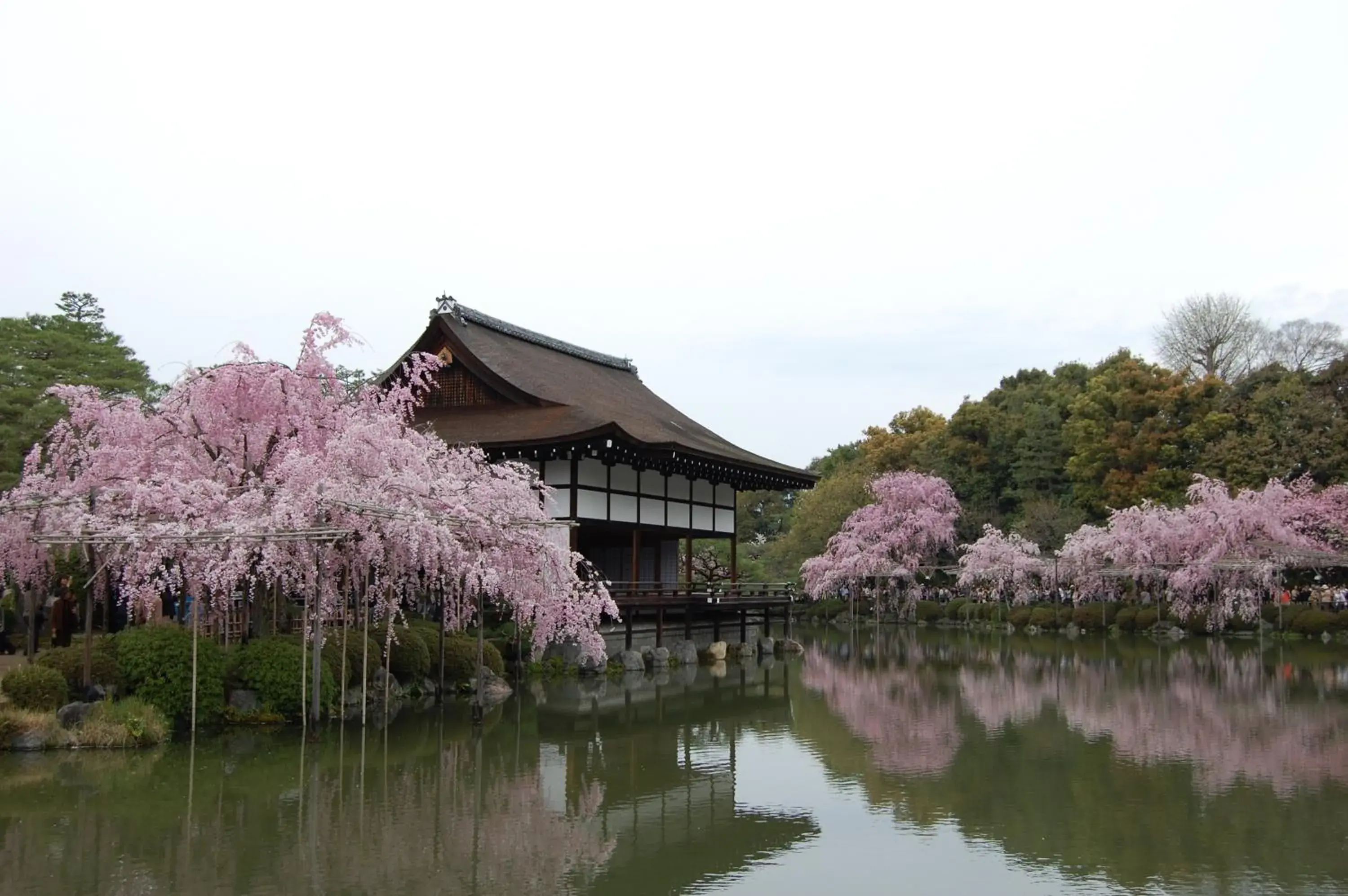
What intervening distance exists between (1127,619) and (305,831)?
35018 millimetres

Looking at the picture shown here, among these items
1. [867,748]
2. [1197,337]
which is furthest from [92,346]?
[1197,337]

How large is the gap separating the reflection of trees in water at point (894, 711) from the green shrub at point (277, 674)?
7862 mm

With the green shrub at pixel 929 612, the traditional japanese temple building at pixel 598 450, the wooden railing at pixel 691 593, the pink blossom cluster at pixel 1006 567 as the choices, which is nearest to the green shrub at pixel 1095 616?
the pink blossom cluster at pixel 1006 567

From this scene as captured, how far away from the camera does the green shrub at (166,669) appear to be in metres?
15.8

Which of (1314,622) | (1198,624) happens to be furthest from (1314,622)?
(1198,624)

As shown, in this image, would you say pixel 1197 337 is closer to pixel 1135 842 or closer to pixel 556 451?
pixel 556 451

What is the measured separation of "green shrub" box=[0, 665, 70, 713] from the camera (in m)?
14.9

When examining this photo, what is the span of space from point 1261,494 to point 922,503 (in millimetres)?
15339

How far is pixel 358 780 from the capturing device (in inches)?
532

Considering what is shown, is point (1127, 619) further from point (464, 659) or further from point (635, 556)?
point (464, 659)

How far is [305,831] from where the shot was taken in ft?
36.6

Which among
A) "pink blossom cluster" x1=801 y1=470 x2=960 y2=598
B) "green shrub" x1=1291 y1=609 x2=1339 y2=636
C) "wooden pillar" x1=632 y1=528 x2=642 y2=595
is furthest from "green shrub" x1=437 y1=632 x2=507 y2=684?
Result: "pink blossom cluster" x1=801 y1=470 x2=960 y2=598

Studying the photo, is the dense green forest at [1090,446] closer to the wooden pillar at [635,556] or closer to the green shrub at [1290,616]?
the green shrub at [1290,616]

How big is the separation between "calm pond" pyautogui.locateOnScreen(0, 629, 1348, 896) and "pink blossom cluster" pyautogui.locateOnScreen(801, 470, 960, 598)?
27.8m
